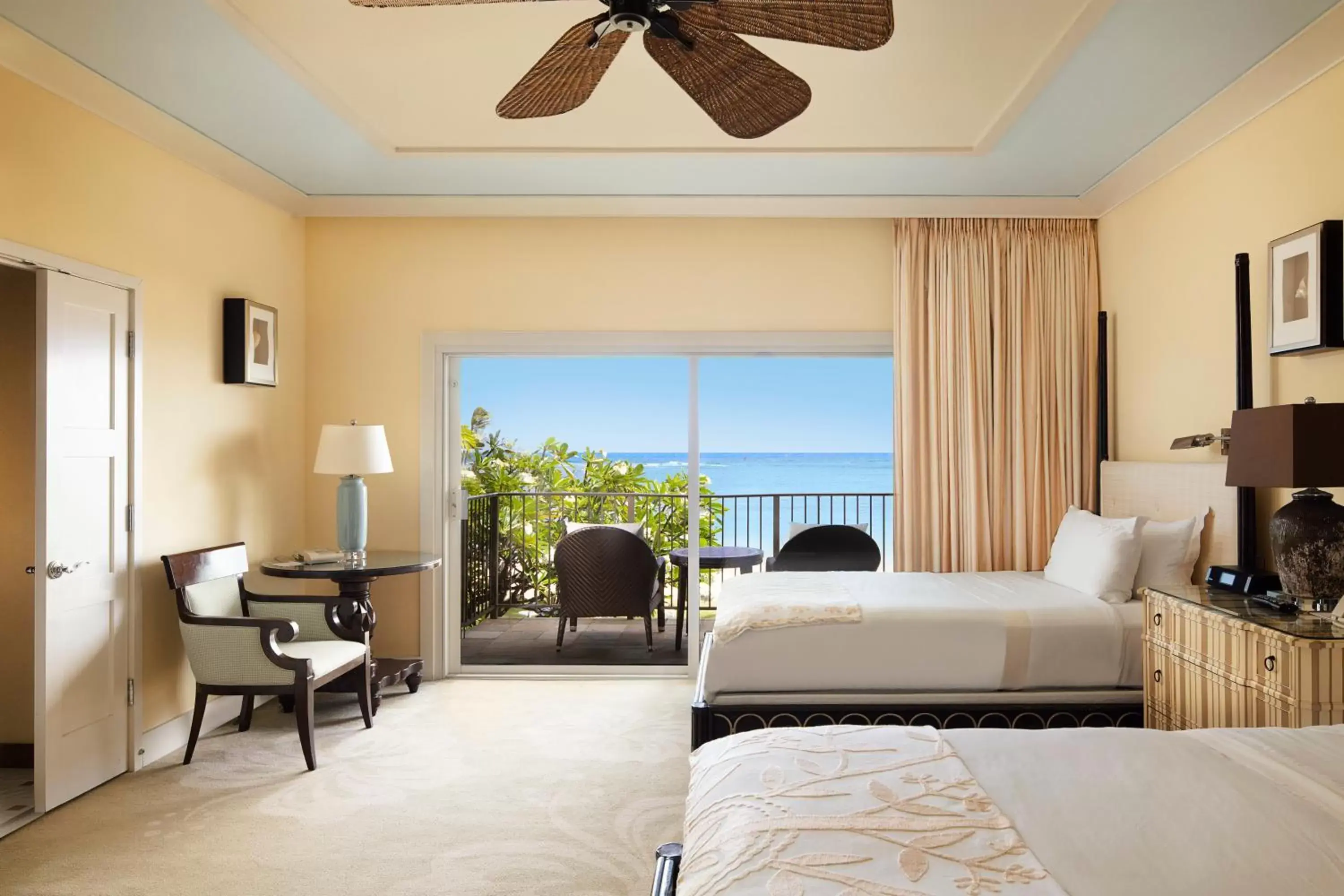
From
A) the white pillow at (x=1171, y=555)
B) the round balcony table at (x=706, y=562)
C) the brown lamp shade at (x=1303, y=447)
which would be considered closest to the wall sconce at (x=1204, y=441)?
the white pillow at (x=1171, y=555)

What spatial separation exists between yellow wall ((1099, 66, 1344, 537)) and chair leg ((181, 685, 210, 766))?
14.6 feet

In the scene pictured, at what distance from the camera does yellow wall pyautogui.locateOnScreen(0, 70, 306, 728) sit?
308 cm

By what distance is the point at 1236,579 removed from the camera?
296 centimetres

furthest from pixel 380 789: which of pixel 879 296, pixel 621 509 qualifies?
pixel 879 296

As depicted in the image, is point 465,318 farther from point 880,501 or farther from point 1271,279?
point 1271,279

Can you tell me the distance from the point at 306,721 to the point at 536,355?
7.84 feet

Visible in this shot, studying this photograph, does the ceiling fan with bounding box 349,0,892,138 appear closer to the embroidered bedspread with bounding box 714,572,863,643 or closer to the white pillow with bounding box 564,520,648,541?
the embroidered bedspread with bounding box 714,572,863,643

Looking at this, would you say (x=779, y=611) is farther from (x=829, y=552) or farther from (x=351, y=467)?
(x=351, y=467)

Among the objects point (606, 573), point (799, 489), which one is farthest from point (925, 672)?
point (606, 573)

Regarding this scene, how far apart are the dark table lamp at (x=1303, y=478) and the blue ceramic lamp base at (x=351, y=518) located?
3.89 meters

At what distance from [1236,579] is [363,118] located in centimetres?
385

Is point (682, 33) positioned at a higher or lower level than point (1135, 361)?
higher

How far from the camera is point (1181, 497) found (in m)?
3.82

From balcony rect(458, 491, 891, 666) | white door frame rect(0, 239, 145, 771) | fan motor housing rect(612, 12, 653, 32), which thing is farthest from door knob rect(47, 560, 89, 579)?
fan motor housing rect(612, 12, 653, 32)
